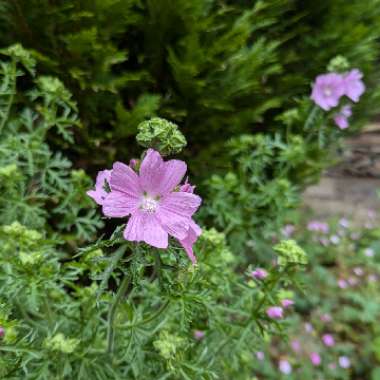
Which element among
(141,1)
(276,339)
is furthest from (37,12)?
(276,339)

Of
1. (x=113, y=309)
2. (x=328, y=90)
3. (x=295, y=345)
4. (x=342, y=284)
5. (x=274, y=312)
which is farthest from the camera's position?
(x=342, y=284)

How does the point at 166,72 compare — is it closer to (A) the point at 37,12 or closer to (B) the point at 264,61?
(B) the point at 264,61

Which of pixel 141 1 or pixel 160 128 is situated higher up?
pixel 141 1

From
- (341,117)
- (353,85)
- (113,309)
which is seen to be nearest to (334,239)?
(341,117)

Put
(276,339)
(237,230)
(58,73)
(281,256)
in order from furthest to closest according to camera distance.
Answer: (276,339)
(237,230)
(58,73)
(281,256)

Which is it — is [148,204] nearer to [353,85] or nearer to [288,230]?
[353,85]

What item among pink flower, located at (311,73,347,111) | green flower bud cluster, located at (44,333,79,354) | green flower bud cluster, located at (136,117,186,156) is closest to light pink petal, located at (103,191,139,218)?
green flower bud cluster, located at (136,117,186,156)
